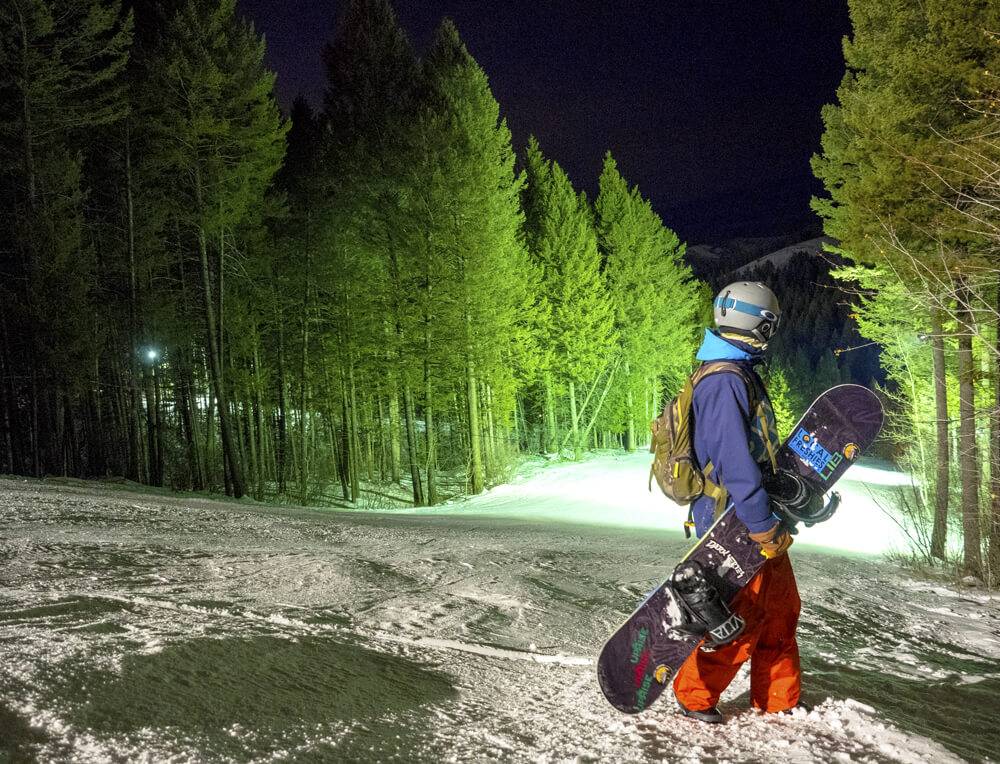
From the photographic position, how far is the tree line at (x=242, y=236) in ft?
62.7

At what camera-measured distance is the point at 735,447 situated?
3291 millimetres

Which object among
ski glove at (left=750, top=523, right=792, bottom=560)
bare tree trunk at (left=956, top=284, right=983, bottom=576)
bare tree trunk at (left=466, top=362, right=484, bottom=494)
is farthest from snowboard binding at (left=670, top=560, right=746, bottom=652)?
bare tree trunk at (left=466, top=362, right=484, bottom=494)

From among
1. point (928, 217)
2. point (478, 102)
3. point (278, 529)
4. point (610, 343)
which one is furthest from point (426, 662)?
point (610, 343)

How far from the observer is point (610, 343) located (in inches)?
1345

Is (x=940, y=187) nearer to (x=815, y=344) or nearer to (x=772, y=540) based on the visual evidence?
(x=772, y=540)

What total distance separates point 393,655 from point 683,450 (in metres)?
2.13

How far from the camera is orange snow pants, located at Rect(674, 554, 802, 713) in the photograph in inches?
136

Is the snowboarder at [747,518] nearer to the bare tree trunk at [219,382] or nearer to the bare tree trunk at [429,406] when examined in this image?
the bare tree trunk at [219,382]

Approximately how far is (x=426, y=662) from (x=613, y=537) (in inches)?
293

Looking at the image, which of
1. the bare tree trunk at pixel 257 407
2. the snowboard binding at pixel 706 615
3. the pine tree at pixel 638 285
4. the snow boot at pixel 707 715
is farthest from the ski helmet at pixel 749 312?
the pine tree at pixel 638 285

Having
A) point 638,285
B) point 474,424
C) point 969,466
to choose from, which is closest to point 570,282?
point 638,285

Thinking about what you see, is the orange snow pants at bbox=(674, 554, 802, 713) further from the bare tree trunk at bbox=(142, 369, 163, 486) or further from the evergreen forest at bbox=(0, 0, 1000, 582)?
the bare tree trunk at bbox=(142, 369, 163, 486)

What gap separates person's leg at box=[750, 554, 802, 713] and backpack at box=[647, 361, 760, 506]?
523 mm

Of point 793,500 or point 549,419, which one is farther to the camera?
point 549,419
